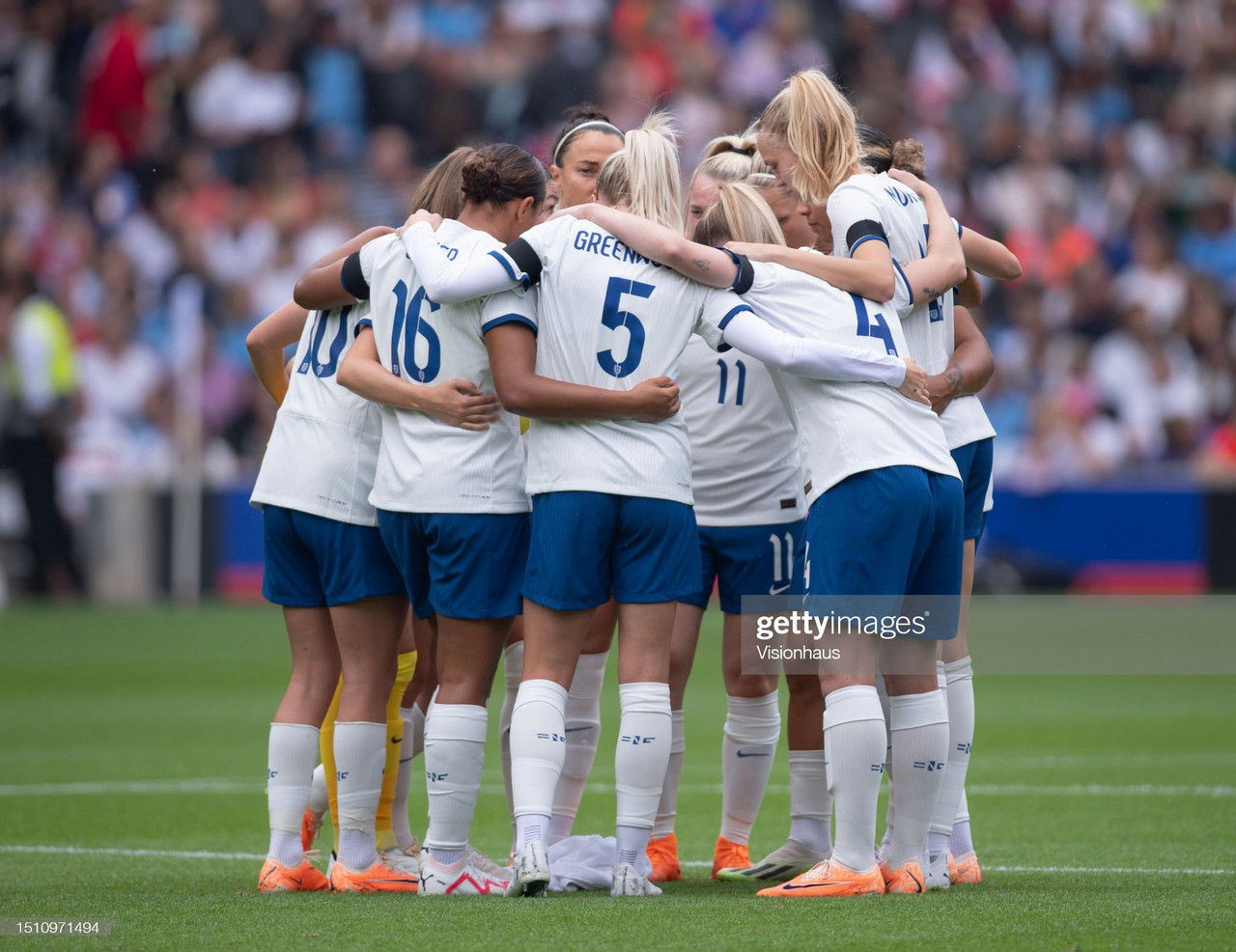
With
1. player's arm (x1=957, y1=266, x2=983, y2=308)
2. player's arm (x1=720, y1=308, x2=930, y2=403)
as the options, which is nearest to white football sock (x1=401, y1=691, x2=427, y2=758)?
player's arm (x1=720, y1=308, x2=930, y2=403)

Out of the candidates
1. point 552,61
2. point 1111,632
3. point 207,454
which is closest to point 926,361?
point 1111,632

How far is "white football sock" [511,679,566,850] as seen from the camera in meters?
4.54

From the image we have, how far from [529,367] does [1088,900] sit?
6.65ft

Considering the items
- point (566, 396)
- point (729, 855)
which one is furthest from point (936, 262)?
point (729, 855)

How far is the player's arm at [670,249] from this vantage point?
4.61 metres

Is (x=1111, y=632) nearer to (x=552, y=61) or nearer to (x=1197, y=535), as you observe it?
Result: (x=1197, y=535)

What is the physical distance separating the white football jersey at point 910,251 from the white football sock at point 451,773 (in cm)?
165

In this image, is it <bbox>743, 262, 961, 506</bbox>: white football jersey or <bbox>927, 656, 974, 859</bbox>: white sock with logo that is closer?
<bbox>743, 262, 961, 506</bbox>: white football jersey

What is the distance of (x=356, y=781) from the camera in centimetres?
488

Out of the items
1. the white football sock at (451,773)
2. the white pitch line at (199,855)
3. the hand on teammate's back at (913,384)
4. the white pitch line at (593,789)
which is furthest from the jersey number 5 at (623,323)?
the white pitch line at (593,789)

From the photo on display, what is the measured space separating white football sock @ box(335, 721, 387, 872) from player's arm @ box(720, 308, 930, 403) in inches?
59.7

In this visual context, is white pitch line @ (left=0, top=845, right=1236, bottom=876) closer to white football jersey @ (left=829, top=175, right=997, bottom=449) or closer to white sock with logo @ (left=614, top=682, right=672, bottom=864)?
white sock with logo @ (left=614, top=682, right=672, bottom=864)

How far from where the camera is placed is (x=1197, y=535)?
1530 centimetres

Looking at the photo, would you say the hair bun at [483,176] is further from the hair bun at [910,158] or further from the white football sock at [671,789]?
the white football sock at [671,789]
